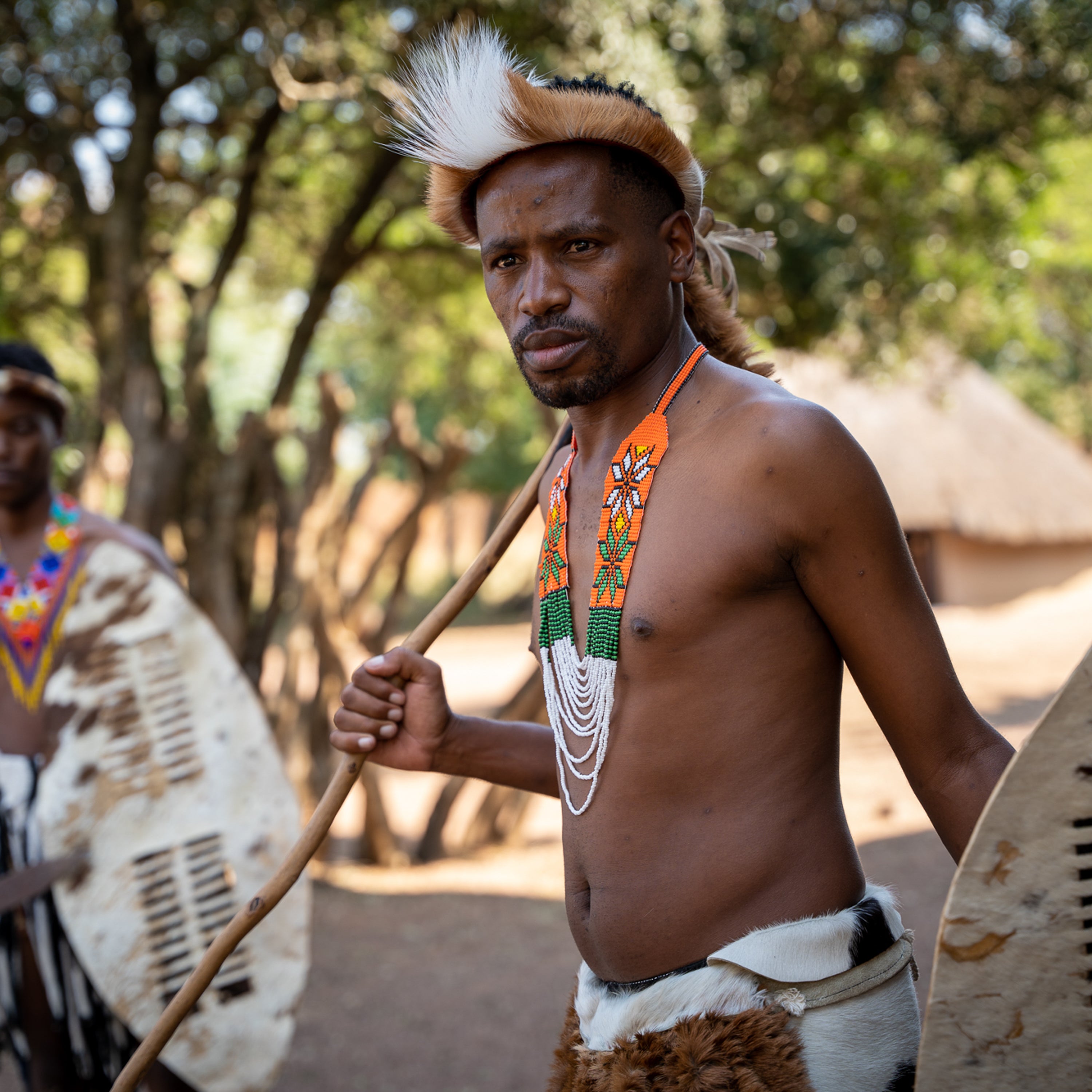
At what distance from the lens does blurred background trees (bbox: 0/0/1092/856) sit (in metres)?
5.87

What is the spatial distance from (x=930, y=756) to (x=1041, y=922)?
273 millimetres

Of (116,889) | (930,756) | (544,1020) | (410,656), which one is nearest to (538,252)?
(410,656)

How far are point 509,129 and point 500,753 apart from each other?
1.13m

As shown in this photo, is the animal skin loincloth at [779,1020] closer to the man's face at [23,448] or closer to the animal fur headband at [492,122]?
the animal fur headband at [492,122]

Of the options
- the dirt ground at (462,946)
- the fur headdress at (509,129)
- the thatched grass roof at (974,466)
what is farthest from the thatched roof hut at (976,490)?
the fur headdress at (509,129)

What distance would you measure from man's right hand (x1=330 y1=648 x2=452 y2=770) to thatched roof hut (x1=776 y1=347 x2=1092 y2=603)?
51.0ft

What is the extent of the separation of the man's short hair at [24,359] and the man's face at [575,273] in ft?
7.89

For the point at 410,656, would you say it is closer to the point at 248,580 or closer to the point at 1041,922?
the point at 1041,922

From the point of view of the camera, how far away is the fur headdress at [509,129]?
1.69 meters

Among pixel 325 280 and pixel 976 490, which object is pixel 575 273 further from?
pixel 976 490

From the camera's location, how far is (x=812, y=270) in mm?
6672

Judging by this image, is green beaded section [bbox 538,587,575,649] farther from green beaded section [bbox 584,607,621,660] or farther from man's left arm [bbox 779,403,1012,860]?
man's left arm [bbox 779,403,1012,860]

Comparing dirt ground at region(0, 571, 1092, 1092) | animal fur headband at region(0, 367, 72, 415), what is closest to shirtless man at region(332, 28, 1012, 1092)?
dirt ground at region(0, 571, 1092, 1092)

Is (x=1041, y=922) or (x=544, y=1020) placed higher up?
(x=1041, y=922)
